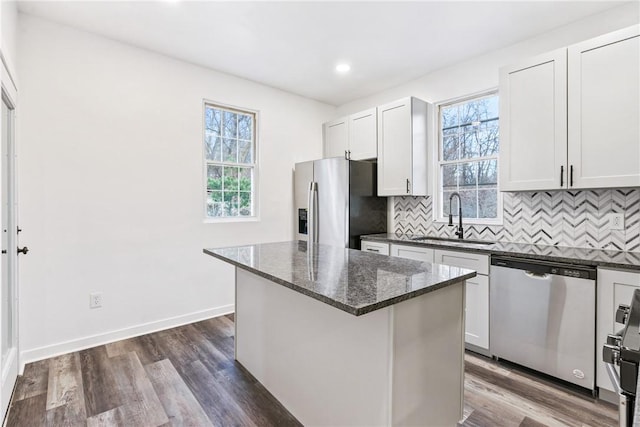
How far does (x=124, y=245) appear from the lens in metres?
2.96

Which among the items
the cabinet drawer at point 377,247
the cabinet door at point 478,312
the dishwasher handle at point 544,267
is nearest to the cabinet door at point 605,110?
the dishwasher handle at point 544,267

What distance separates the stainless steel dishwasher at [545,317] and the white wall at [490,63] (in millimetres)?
1819

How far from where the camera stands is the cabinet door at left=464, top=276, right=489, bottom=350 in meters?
2.54

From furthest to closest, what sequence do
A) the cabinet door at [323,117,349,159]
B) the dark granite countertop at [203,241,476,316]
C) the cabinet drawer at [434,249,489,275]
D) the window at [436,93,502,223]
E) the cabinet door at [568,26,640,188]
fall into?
the cabinet door at [323,117,349,159]
the window at [436,93,502,223]
the cabinet drawer at [434,249,489,275]
the cabinet door at [568,26,640,188]
the dark granite countertop at [203,241,476,316]

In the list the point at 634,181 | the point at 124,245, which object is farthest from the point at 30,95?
the point at 634,181

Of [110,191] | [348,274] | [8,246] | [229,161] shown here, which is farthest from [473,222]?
[8,246]

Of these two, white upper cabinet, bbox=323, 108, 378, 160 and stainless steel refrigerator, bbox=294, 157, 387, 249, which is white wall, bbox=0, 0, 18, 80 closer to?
stainless steel refrigerator, bbox=294, 157, 387, 249

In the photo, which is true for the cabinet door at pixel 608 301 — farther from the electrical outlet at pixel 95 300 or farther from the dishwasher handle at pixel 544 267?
the electrical outlet at pixel 95 300

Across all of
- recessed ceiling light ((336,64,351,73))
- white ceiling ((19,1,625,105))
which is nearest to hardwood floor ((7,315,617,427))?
white ceiling ((19,1,625,105))

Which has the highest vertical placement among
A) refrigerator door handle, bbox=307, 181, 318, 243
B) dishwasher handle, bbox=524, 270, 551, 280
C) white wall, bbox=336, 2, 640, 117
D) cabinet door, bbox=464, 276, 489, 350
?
white wall, bbox=336, 2, 640, 117

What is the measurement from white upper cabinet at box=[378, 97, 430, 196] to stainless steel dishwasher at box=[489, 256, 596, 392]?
4.11 feet

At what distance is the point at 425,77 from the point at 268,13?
1953mm

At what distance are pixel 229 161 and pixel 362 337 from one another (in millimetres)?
2876

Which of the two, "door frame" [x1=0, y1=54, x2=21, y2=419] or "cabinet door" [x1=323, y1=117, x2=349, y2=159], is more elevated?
"cabinet door" [x1=323, y1=117, x2=349, y2=159]
